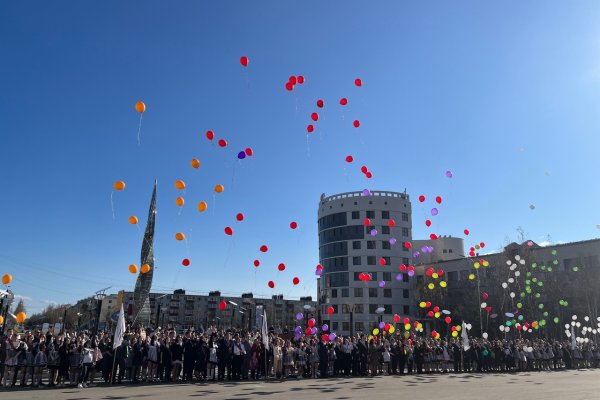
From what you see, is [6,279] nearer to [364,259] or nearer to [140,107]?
[140,107]

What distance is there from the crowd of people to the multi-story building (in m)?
43.1

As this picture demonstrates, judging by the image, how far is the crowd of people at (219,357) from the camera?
1516 centimetres

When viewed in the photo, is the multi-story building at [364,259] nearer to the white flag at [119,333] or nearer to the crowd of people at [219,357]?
the crowd of people at [219,357]

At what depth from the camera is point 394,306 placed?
227ft

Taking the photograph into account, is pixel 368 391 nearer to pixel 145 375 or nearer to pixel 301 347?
pixel 301 347

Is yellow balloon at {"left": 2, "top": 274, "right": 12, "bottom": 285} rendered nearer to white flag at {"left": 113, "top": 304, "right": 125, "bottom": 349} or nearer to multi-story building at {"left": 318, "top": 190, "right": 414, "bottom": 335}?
white flag at {"left": 113, "top": 304, "right": 125, "bottom": 349}

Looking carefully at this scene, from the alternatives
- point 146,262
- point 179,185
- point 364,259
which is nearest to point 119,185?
point 179,185

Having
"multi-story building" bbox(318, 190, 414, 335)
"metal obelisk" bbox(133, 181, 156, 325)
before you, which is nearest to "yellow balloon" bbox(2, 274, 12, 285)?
"metal obelisk" bbox(133, 181, 156, 325)

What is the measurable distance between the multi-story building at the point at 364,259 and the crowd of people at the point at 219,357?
43.1 metres

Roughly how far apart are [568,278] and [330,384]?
3877 centimetres

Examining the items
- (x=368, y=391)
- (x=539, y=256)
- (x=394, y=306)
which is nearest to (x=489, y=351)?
(x=368, y=391)

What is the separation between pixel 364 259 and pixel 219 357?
179 feet

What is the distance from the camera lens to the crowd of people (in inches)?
597

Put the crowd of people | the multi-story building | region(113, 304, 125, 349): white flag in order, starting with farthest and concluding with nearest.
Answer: the multi-story building → region(113, 304, 125, 349): white flag → the crowd of people
